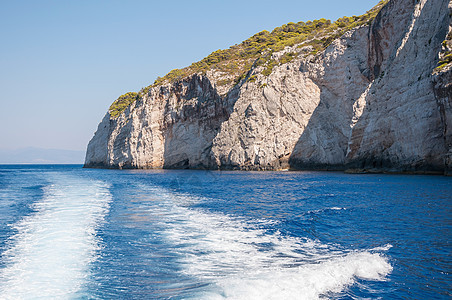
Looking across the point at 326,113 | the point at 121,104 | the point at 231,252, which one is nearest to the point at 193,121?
the point at 326,113

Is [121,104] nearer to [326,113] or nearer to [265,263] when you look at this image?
[326,113]

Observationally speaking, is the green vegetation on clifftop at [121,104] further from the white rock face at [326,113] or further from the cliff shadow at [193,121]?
the cliff shadow at [193,121]

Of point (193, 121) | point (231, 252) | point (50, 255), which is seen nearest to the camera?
point (50, 255)

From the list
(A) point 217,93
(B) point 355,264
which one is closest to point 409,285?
(B) point 355,264

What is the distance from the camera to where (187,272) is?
7.74m

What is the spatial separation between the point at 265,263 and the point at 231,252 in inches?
51.6

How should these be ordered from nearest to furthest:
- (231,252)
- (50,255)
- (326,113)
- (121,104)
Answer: (50,255)
(231,252)
(326,113)
(121,104)

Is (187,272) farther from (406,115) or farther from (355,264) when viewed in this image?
(406,115)

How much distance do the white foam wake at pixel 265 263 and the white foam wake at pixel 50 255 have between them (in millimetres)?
2376

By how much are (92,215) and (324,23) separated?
74614mm

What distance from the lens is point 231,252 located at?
935 centimetres

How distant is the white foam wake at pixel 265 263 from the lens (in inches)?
259

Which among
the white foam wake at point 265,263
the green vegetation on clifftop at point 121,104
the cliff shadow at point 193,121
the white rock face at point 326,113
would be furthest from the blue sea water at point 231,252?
the green vegetation on clifftop at point 121,104

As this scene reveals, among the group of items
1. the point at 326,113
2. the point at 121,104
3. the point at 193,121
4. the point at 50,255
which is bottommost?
the point at 50,255
